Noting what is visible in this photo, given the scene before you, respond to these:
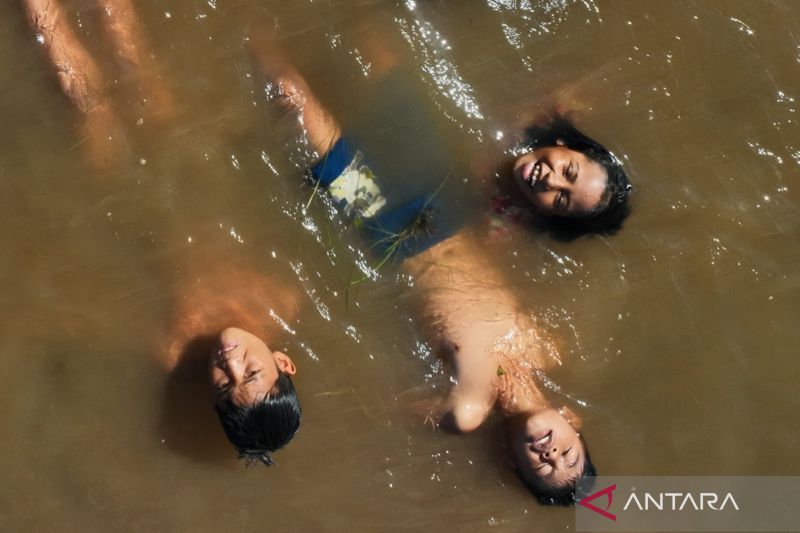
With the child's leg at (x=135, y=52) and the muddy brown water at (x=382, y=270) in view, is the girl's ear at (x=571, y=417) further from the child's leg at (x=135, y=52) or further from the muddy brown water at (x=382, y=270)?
the child's leg at (x=135, y=52)

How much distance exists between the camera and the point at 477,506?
442 centimetres

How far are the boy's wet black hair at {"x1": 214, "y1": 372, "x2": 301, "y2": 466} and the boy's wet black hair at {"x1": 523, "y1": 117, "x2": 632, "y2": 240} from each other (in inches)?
69.3

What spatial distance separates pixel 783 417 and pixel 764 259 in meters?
0.94

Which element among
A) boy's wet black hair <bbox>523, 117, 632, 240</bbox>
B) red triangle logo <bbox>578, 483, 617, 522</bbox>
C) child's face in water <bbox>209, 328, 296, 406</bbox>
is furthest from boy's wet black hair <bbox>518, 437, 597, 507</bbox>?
child's face in water <bbox>209, 328, 296, 406</bbox>

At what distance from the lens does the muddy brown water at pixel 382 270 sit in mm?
4219

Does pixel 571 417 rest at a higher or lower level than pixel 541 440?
lower

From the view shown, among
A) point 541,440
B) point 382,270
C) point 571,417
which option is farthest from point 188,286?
point 571,417

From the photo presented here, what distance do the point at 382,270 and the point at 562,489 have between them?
1558 mm

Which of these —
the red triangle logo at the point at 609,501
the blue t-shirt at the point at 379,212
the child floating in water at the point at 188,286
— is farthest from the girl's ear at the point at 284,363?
the red triangle logo at the point at 609,501

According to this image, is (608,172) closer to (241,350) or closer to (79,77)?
(241,350)

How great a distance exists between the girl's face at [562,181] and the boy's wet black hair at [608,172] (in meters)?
0.12

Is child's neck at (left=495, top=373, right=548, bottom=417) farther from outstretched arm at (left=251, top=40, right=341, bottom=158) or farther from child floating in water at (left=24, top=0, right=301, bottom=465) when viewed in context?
outstretched arm at (left=251, top=40, right=341, bottom=158)

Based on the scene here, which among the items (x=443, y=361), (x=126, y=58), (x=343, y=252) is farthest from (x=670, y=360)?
(x=126, y=58)

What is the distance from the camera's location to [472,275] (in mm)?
4371
